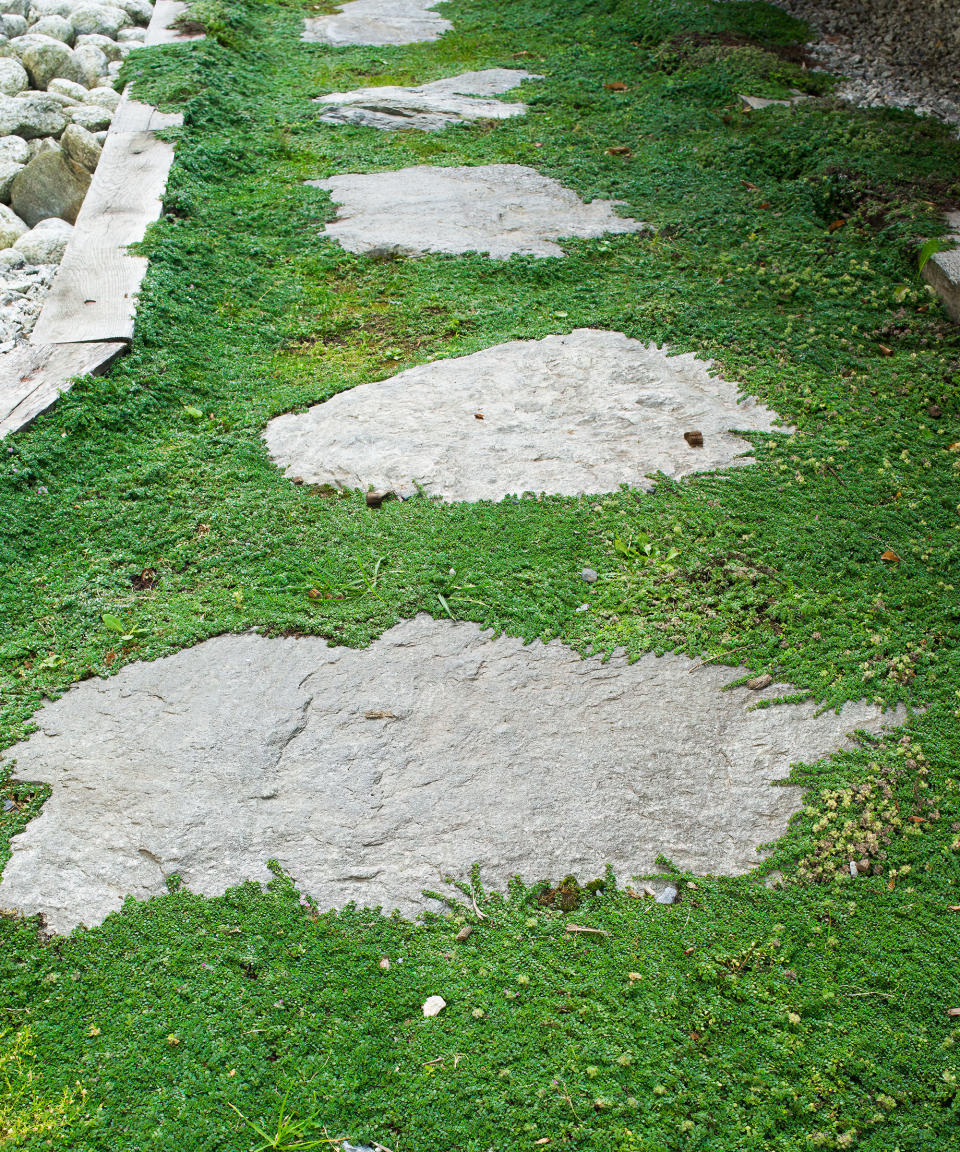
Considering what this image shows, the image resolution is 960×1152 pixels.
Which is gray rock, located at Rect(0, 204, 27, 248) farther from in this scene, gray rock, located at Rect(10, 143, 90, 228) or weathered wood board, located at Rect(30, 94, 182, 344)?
weathered wood board, located at Rect(30, 94, 182, 344)

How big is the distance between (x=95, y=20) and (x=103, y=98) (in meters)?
1.50

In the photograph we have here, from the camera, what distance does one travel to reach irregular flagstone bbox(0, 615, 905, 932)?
2.36 m

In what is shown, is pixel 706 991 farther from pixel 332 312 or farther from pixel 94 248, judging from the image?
pixel 94 248

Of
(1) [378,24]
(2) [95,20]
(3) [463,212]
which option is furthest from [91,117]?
(1) [378,24]

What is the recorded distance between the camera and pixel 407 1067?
2006 millimetres

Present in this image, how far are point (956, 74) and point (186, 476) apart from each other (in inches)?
230

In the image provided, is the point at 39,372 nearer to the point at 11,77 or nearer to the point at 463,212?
the point at 463,212

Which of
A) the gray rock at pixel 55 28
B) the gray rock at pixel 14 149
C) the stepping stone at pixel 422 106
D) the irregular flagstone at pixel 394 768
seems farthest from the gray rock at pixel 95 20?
the irregular flagstone at pixel 394 768

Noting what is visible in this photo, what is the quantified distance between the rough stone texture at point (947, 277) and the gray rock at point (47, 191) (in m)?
4.62

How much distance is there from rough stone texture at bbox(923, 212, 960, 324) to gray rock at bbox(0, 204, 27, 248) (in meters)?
4.77

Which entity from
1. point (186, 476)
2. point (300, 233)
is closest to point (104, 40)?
point (300, 233)

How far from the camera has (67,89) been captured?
6395 mm

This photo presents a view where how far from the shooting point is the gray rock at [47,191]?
5.27m

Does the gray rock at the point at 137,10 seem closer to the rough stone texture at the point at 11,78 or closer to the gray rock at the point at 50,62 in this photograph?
the gray rock at the point at 50,62
